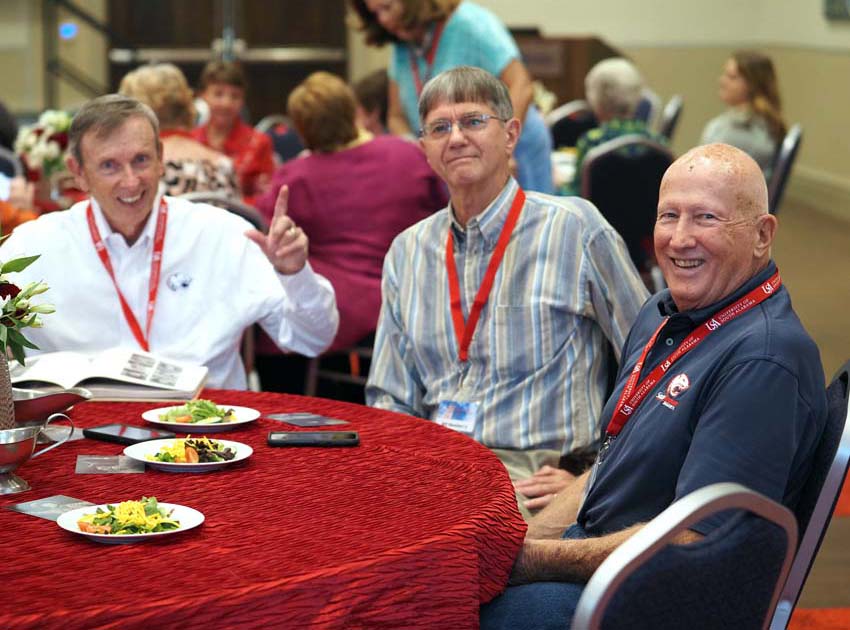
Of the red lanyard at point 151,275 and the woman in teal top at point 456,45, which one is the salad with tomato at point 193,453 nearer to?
the red lanyard at point 151,275

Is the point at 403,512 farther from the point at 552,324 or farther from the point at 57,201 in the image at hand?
the point at 57,201

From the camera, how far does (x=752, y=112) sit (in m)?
6.54

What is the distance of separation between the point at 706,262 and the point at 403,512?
62 cm

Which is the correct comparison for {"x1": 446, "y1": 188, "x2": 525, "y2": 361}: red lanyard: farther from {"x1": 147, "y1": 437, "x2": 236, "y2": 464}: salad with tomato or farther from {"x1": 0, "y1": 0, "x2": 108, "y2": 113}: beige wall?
{"x1": 0, "y1": 0, "x2": 108, "y2": 113}: beige wall

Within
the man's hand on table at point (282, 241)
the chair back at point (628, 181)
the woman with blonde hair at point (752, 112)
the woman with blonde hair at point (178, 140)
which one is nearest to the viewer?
the man's hand on table at point (282, 241)

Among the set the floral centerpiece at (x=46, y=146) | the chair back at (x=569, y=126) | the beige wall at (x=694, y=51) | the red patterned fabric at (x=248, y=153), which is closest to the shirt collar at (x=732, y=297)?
the floral centerpiece at (x=46, y=146)

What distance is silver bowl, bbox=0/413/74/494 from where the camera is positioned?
184cm

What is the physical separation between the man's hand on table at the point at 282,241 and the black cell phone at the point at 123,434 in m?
0.55

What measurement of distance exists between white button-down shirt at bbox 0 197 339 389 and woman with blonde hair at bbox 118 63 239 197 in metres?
1.45

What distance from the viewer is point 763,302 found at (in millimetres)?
1895

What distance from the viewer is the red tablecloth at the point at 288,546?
4.86 ft

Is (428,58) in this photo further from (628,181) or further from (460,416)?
(460,416)

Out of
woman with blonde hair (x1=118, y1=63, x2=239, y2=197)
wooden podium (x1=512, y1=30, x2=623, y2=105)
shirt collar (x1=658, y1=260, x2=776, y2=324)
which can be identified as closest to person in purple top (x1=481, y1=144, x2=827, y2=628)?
shirt collar (x1=658, y1=260, x2=776, y2=324)

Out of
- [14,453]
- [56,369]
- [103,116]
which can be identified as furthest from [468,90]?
[14,453]
